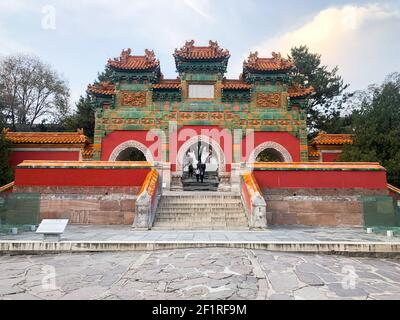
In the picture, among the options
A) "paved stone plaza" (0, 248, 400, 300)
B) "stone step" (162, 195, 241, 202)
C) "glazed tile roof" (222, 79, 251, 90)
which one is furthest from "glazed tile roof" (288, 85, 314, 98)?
"paved stone plaza" (0, 248, 400, 300)

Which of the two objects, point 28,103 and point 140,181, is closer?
Result: point 140,181

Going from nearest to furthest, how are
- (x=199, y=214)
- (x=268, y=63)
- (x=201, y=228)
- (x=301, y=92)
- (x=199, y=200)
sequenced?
(x=201, y=228)
(x=199, y=214)
(x=199, y=200)
(x=301, y=92)
(x=268, y=63)

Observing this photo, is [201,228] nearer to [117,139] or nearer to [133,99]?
[117,139]

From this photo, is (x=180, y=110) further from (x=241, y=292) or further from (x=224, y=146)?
(x=241, y=292)

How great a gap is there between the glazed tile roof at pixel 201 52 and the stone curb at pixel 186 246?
12100 millimetres

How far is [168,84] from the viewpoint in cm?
1515

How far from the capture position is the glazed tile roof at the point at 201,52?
14953 mm

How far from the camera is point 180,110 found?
14.9 meters

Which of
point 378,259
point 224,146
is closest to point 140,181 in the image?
point 224,146

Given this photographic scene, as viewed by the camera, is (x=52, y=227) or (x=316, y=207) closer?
(x=52, y=227)

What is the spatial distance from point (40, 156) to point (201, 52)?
10.7m

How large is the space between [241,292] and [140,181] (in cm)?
702

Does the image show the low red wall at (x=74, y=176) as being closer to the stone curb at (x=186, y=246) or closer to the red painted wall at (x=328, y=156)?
the stone curb at (x=186, y=246)

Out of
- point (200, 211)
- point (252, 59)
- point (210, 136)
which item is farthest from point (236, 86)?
point (200, 211)
